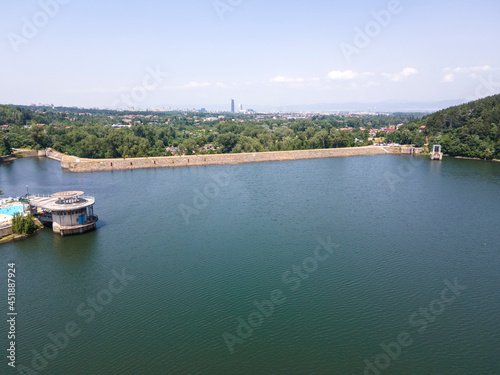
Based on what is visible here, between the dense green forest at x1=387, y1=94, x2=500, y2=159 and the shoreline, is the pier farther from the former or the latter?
the shoreline

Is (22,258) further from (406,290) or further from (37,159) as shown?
(37,159)

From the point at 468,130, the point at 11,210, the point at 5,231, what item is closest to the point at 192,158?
the point at 11,210

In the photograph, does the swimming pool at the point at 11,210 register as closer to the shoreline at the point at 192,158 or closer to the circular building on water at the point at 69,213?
the circular building on water at the point at 69,213

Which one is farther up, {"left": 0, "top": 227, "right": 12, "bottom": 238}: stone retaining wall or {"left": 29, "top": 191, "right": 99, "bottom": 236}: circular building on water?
{"left": 29, "top": 191, "right": 99, "bottom": 236}: circular building on water

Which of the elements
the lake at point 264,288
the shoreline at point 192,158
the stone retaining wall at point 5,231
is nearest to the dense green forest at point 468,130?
the shoreline at point 192,158

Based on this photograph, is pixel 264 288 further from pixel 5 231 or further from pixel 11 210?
pixel 11 210

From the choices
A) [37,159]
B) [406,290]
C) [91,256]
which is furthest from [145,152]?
[406,290]

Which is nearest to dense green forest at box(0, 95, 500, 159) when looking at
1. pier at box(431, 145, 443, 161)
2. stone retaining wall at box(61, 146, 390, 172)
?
stone retaining wall at box(61, 146, 390, 172)

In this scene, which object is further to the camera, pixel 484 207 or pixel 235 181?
pixel 235 181
